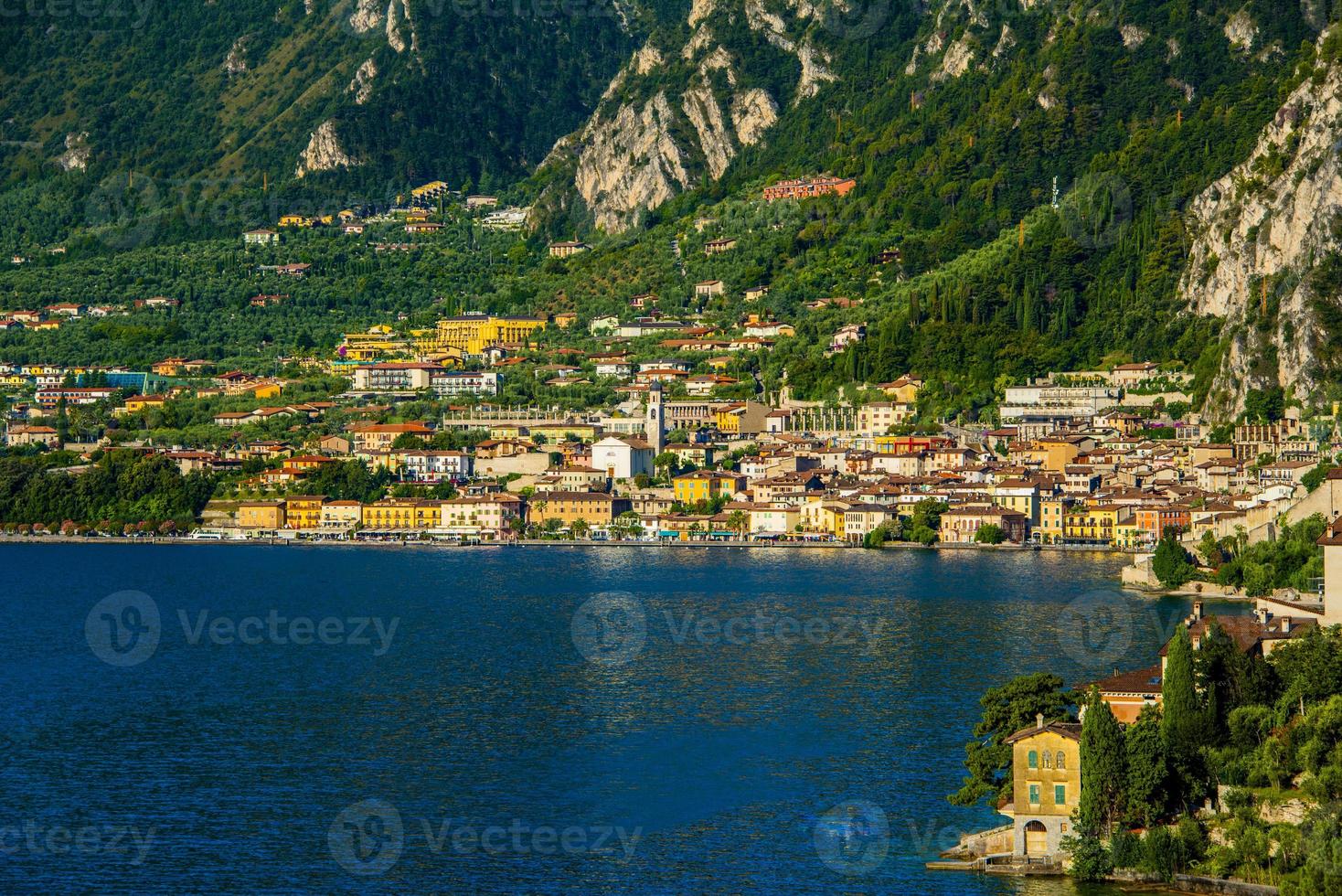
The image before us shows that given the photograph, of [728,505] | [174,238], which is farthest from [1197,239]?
[174,238]

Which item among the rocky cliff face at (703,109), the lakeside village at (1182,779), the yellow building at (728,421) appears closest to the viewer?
the lakeside village at (1182,779)

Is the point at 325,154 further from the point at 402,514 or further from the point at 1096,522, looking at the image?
the point at 1096,522

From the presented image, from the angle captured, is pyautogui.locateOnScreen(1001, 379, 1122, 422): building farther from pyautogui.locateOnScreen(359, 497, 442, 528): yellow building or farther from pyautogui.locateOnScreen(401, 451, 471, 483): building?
pyautogui.locateOnScreen(359, 497, 442, 528): yellow building

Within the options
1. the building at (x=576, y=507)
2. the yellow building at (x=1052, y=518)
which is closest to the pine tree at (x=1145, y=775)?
the yellow building at (x=1052, y=518)

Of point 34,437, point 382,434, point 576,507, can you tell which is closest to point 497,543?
point 576,507

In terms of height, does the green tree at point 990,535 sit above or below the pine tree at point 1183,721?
above

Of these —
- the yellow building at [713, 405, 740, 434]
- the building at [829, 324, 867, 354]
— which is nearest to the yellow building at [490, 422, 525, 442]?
the yellow building at [713, 405, 740, 434]

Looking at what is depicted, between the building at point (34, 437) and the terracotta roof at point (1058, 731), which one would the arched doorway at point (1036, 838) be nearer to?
the terracotta roof at point (1058, 731)
